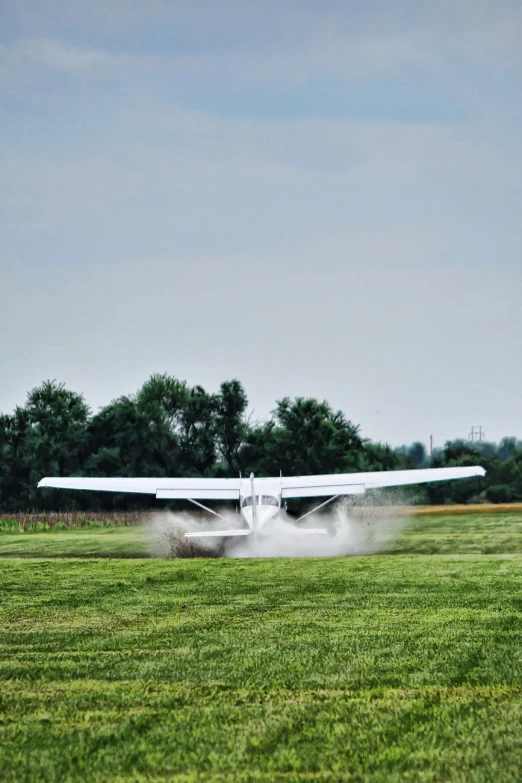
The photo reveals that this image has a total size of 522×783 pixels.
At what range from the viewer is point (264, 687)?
20.6 feet

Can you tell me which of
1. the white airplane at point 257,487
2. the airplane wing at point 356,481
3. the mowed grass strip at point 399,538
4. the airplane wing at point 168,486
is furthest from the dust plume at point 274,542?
the airplane wing at point 356,481

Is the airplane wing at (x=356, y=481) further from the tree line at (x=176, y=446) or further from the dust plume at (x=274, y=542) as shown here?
the tree line at (x=176, y=446)

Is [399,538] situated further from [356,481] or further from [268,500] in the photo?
[268,500]

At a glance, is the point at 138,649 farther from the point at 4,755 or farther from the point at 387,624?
the point at 4,755

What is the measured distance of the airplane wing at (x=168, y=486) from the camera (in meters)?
27.1

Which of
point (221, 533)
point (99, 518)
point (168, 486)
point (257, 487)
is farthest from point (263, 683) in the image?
point (99, 518)

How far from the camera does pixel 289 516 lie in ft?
84.6

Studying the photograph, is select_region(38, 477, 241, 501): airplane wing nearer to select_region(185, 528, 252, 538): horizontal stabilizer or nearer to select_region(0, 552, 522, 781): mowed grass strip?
select_region(185, 528, 252, 538): horizontal stabilizer

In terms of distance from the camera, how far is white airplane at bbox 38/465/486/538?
24781 mm

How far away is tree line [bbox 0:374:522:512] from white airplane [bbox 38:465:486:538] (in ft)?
95.0

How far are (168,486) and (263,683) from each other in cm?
2235

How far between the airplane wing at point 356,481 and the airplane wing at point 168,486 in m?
1.32

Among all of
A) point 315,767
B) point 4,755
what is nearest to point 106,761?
point 4,755

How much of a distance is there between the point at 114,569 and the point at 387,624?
30.9ft
